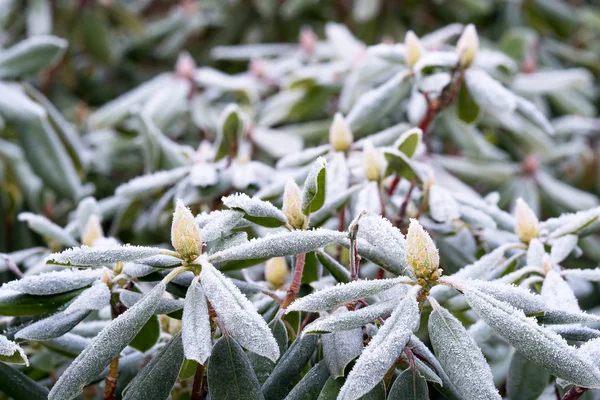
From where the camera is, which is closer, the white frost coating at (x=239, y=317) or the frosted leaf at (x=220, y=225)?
the white frost coating at (x=239, y=317)

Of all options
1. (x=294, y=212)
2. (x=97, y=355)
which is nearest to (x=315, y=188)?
(x=294, y=212)

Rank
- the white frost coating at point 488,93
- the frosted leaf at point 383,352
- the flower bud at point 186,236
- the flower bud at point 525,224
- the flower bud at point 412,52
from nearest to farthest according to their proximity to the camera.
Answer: the frosted leaf at point 383,352 → the flower bud at point 186,236 → the flower bud at point 525,224 → the white frost coating at point 488,93 → the flower bud at point 412,52

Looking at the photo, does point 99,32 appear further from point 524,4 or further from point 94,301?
point 94,301

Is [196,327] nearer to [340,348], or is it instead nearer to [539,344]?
[340,348]

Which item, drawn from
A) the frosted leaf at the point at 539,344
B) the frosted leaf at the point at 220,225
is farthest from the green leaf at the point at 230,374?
the frosted leaf at the point at 539,344

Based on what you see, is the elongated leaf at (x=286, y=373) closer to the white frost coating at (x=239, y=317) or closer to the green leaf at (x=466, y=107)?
the white frost coating at (x=239, y=317)
